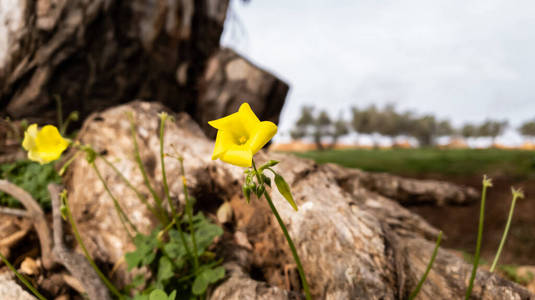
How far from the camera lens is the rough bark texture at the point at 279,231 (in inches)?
58.0

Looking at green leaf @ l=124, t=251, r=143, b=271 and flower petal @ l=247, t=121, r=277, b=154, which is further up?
flower petal @ l=247, t=121, r=277, b=154

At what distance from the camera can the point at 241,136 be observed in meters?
0.96

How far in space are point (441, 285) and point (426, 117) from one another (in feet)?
177

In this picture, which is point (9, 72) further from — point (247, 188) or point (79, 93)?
point (247, 188)

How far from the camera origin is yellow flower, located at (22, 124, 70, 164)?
55.1 inches

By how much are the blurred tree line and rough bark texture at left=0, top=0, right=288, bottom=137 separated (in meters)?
33.1

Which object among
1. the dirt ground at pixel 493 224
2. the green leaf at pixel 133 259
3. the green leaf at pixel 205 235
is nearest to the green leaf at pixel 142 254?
the green leaf at pixel 133 259

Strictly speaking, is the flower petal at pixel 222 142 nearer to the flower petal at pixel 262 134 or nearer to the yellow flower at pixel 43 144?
the flower petal at pixel 262 134

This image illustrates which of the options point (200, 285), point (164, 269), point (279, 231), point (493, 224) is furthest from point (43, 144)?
point (493, 224)

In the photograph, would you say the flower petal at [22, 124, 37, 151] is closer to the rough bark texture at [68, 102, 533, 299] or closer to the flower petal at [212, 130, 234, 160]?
the rough bark texture at [68, 102, 533, 299]

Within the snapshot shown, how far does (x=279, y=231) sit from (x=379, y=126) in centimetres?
4400

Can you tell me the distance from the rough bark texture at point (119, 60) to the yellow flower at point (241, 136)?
12.1ft

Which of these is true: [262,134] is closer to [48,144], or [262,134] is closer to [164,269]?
[164,269]

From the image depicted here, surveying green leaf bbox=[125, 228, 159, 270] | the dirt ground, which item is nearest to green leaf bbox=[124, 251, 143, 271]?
green leaf bbox=[125, 228, 159, 270]
